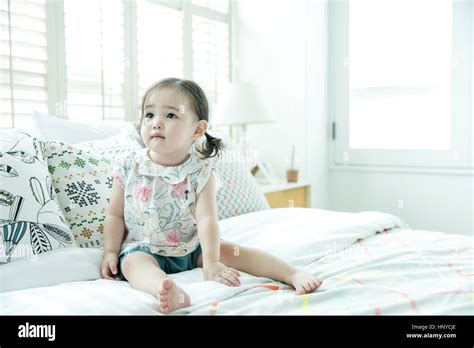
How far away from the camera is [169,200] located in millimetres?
1244

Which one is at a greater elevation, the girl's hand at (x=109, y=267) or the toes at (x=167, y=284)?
the toes at (x=167, y=284)

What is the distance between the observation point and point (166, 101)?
48.3 inches

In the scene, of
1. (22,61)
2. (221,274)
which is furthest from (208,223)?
(22,61)

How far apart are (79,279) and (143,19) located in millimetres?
1846

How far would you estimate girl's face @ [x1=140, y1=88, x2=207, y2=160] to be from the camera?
122 cm

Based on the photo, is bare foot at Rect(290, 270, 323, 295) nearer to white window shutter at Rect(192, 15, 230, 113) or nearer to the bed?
the bed

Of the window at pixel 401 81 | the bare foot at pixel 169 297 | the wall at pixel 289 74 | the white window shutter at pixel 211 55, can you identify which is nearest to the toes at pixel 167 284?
the bare foot at pixel 169 297

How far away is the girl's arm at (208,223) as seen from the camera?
3.74 feet

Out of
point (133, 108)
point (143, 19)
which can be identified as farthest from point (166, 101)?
point (143, 19)

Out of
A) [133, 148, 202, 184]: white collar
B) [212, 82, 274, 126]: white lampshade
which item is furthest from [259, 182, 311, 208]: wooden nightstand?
[133, 148, 202, 184]: white collar

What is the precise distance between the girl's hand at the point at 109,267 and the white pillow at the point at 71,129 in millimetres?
599

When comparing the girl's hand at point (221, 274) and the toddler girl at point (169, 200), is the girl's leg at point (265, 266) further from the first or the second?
the girl's hand at point (221, 274)

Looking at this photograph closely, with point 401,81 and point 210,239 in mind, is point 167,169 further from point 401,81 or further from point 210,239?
point 401,81

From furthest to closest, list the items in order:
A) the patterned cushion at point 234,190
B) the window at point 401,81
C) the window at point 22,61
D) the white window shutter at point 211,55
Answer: the white window shutter at point 211,55 → the window at point 401,81 → the window at point 22,61 → the patterned cushion at point 234,190
